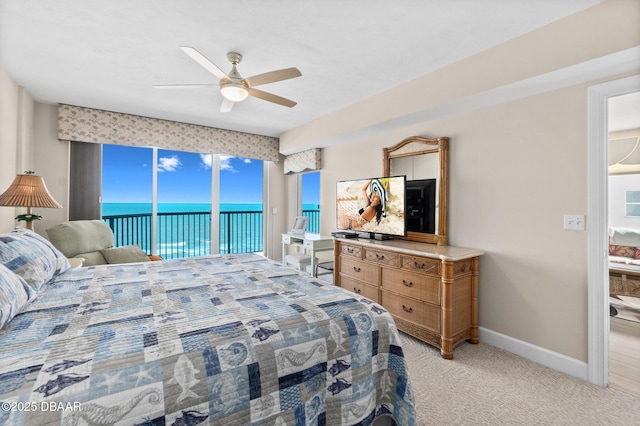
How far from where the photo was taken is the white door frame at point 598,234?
6.49ft

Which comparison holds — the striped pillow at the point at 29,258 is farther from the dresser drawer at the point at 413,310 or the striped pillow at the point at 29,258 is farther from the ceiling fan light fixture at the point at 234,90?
the dresser drawer at the point at 413,310

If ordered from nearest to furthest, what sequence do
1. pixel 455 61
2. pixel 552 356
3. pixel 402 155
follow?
pixel 552 356
pixel 455 61
pixel 402 155

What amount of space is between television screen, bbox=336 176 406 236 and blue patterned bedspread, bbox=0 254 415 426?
5.32 feet

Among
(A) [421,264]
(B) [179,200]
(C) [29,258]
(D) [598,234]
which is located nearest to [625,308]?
(D) [598,234]

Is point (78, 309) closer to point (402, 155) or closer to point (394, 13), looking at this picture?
point (394, 13)

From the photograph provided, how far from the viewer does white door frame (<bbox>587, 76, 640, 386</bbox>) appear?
77.9 inches

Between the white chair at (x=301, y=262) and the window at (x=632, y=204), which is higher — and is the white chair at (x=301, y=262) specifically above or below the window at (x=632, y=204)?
below

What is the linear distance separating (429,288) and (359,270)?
2.86ft

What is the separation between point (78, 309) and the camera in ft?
4.48

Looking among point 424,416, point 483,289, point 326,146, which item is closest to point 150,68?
point 326,146

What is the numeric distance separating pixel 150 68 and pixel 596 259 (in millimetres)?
3951

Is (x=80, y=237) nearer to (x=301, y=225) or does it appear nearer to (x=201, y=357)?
(x=301, y=225)

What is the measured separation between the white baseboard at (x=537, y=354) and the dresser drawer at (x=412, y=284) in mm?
670

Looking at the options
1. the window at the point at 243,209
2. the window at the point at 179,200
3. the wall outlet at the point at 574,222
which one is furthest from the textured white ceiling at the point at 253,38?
the window at the point at 243,209
